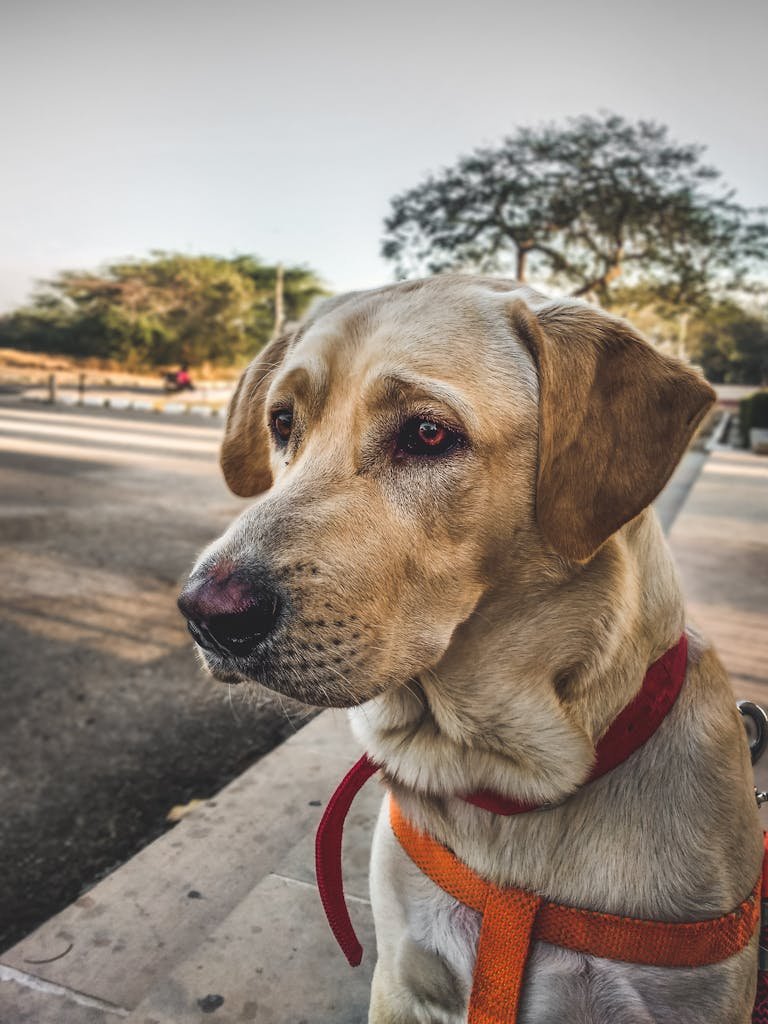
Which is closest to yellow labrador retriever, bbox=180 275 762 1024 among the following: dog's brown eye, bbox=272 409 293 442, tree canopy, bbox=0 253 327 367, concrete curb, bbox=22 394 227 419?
dog's brown eye, bbox=272 409 293 442

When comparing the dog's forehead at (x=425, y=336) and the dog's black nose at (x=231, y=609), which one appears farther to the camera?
the dog's forehead at (x=425, y=336)

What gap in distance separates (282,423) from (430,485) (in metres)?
0.52

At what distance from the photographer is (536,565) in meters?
1.61

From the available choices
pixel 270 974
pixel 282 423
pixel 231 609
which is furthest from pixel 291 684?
pixel 270 974

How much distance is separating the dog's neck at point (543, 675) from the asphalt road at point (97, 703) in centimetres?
33

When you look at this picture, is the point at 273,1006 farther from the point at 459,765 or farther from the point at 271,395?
the point at 271,395

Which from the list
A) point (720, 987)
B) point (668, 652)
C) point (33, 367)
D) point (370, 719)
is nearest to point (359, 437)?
point (370, 719)

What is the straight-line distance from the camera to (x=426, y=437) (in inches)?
63.3

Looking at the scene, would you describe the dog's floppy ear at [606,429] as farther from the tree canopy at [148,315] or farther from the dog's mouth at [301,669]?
the tree canopy at [148,315]

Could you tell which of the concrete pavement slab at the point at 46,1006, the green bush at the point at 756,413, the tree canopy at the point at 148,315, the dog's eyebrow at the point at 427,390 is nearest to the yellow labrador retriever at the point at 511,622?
the dog's eyebrow at the point at 427,390

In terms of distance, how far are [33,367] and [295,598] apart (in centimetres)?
4812

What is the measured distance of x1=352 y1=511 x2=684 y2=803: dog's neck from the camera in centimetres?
156

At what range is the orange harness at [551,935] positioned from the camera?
4.74 ft

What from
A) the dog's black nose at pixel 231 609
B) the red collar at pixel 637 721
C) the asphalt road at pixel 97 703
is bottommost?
the asphalt road at pixel 97 703
